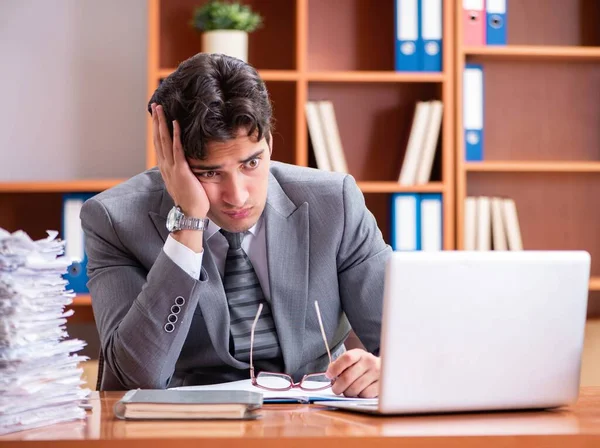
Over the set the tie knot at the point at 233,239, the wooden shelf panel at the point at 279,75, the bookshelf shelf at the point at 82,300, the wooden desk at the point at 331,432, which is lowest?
the wooden desk at the point at 331,432

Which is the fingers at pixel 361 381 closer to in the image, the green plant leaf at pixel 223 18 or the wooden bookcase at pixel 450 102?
the wooden bookcase at pixel 450 102

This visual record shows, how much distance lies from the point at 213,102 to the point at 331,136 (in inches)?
57.4

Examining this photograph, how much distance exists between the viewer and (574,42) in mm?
3404

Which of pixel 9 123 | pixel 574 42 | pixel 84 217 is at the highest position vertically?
pixel 574 42

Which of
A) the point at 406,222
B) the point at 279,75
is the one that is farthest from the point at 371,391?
the point at 279,75

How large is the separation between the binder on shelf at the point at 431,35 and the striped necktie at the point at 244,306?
4.92 feet

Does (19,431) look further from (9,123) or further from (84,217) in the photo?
(9,123)

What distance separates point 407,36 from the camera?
10.4 ft

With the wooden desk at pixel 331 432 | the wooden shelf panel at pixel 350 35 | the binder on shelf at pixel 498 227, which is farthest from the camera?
the wooden shelf panel at pixel 350 35

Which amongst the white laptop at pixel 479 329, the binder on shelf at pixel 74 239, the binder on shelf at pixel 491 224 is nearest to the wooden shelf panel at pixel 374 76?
the binder on shelf at pixel 491 224

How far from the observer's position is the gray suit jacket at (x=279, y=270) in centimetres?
179

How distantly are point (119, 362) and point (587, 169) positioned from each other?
2.16m

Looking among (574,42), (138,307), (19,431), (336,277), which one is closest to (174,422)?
(19,431)

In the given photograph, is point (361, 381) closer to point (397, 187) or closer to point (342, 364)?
point (342, 364)
